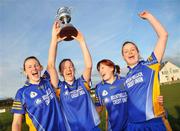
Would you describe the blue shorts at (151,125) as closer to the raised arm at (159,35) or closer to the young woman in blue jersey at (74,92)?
A: the young woman in blue jersey at (74,92)

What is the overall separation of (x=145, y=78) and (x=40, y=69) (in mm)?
1696

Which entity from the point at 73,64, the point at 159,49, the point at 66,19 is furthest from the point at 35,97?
the point at 159,49

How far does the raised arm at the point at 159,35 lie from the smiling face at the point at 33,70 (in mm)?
1926

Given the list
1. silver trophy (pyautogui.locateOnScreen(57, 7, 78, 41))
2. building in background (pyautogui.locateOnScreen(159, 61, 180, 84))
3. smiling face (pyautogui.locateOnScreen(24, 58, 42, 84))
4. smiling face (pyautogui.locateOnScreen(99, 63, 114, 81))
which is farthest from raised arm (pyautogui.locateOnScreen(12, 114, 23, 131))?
building in background (pyautogui.locateOnScreen(159, 61, 180, 84))

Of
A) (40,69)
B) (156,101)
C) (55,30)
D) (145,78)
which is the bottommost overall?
(156,101)

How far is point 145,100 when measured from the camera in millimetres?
5121

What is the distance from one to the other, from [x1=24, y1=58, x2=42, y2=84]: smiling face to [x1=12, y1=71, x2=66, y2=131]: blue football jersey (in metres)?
0.10

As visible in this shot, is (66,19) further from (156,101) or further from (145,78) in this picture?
(156,101)

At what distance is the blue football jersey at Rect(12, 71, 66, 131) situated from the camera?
492cm

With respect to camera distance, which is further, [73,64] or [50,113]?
[73,64]

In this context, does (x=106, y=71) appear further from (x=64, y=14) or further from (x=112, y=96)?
(x=64, y=14)

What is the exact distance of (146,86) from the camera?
16.8ft

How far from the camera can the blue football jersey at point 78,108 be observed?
5148 mm

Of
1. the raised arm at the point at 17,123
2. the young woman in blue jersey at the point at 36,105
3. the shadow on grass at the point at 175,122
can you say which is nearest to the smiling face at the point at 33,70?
the young woman in blue jersey at the point at 36,105
